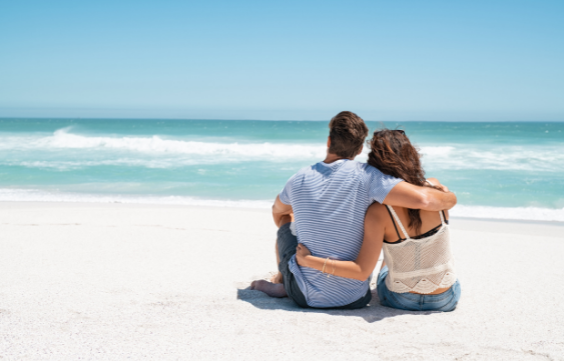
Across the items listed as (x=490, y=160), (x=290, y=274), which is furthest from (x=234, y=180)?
(x=490, y=160)

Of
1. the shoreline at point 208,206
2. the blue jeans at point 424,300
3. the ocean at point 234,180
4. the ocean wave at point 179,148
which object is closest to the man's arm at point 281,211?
the blue jeans at point 424,300

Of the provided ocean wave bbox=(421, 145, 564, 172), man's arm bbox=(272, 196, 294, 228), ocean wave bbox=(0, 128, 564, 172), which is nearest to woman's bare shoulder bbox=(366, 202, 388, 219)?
man's arm bbox=(272, 196, 294, 228)

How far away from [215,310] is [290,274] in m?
0.52

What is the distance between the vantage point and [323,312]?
2607mm

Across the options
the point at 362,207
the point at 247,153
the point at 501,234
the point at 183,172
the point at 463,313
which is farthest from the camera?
the point at 247,153

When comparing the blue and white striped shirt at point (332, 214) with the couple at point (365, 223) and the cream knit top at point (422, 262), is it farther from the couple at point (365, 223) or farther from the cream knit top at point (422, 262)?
the cream knit top at point (422, 262)

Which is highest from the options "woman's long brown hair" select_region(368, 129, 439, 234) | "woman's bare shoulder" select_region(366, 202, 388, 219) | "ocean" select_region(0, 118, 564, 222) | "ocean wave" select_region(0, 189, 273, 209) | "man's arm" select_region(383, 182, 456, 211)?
"woman's long brown hair" select_region(368, 129, 439, 234)

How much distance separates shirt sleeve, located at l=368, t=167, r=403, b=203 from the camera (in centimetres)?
229

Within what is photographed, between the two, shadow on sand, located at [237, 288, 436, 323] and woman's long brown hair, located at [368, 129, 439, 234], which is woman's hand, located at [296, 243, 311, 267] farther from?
woman's long brown hair, located at [368, 129, 439, 234]

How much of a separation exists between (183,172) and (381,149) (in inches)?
469

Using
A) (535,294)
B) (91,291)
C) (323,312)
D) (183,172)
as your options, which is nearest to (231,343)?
(323,312)

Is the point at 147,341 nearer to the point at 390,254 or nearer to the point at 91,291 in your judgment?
the point at 91,291

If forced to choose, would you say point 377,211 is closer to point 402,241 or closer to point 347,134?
point 402,241

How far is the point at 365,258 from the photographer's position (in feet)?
8.02
